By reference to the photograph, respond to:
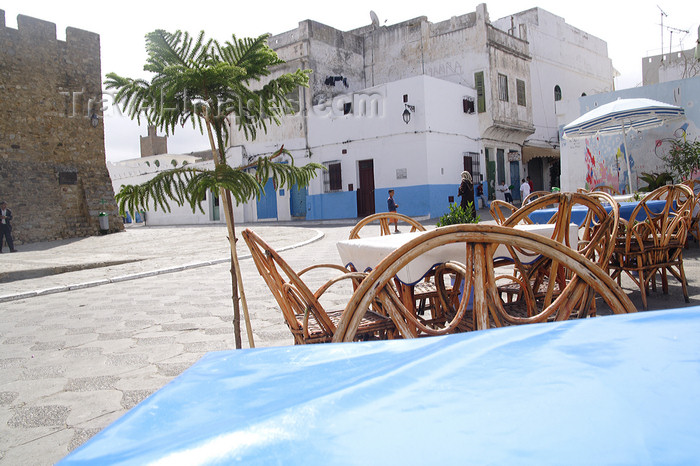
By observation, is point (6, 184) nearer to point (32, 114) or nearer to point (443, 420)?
point (32, 114)

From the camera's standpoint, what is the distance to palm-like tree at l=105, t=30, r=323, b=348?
8.22 ft

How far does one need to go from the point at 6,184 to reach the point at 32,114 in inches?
104

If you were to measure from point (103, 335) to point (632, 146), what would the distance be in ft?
41.7

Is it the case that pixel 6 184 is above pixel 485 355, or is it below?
above

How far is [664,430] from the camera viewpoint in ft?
2.11

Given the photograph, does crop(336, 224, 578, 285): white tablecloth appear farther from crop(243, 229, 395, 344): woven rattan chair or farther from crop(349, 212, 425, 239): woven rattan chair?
crop(349, 212, 425, 239): woven rattan chair

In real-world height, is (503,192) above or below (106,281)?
above

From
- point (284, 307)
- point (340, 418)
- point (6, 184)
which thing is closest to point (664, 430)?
point (340, 418)

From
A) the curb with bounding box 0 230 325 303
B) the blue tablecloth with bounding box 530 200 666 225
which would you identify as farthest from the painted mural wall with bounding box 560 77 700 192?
the curb with bounding box 0 230 325 303

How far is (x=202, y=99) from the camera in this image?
269 cm

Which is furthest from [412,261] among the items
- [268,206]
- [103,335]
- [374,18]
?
[374,18]

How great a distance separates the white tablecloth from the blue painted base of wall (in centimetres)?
1694

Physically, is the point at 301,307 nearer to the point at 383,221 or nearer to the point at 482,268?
the point at 482,268

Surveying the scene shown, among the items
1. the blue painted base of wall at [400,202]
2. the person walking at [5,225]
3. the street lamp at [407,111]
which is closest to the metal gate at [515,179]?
the blue painted base of wall at [400,202]
